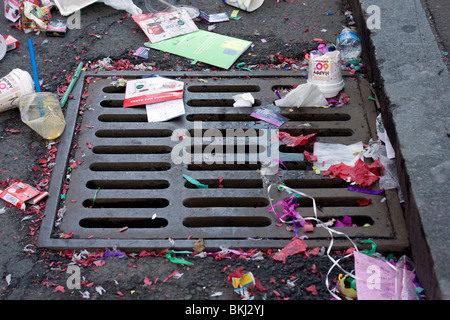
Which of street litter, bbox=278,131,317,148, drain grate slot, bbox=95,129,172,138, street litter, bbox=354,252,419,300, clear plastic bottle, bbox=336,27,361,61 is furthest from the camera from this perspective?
clear plastic bottle, bbox=336,27,361,61

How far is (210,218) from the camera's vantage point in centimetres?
195

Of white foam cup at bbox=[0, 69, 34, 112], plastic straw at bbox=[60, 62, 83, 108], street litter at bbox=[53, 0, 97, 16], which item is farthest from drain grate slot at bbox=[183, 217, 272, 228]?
street litter at bbox=[53, 0, 97, 16]

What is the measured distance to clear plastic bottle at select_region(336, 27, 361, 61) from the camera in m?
2.65

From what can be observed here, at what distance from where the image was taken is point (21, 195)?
2.02 m

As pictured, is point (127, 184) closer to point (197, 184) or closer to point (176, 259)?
point (197, 184)

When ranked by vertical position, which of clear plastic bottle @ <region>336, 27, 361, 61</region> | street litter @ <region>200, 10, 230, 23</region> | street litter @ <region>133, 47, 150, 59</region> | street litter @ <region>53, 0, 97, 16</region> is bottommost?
street litter @ <region>133, 47, 150, 59</region>

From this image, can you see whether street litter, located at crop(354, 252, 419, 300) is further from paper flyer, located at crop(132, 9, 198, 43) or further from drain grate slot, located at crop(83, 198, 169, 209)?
paper flyer, located at crop(132, 9, 198, 43)

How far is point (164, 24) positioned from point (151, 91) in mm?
682

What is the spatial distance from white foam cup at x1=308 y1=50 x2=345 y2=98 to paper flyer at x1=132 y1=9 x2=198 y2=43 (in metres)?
0.87

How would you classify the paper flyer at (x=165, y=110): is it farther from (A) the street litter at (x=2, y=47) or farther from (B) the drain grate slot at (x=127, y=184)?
(A) the street litter at (x=2, y=47)

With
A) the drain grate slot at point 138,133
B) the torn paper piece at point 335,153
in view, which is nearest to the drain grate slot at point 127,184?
the drain grate slot at point 138,133

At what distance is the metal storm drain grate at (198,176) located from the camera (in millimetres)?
1871

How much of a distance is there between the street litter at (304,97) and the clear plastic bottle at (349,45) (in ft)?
1.31
